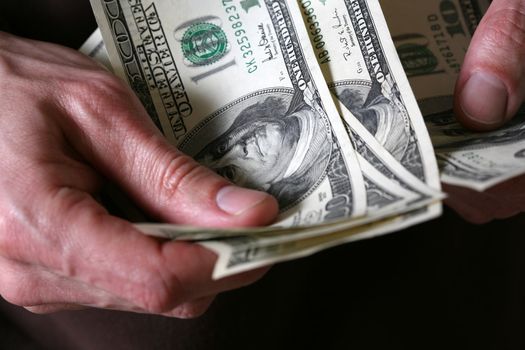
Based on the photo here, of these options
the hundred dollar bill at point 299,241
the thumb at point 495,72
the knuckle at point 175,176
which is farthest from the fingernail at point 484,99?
the knuckle at point 175,176

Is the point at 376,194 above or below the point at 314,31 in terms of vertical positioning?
below

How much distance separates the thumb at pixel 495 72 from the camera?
0.77m

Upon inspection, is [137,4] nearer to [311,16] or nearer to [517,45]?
[311,16]

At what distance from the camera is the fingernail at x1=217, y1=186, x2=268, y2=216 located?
0.62m

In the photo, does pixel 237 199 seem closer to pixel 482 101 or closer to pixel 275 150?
pixel 275 150

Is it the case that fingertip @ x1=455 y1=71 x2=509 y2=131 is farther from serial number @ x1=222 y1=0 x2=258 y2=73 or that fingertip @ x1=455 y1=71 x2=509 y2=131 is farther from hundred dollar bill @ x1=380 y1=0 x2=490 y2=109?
serial number @ x1=222 y1=0 x2=258 y2=73

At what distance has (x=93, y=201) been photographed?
0.63 m

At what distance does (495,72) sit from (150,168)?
1.48 ft

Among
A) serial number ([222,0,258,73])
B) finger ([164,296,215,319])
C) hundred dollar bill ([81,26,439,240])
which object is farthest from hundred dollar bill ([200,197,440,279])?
serial number ([222,0,258,73])

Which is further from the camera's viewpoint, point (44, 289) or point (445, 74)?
point (445, 74)

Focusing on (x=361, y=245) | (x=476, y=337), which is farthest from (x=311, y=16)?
(x=476, y=337)

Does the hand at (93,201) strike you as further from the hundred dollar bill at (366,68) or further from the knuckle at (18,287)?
the hundred dollar bill at (366,68)

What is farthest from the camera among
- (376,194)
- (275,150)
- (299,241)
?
(275,150)

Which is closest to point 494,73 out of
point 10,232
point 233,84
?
point 233,84
